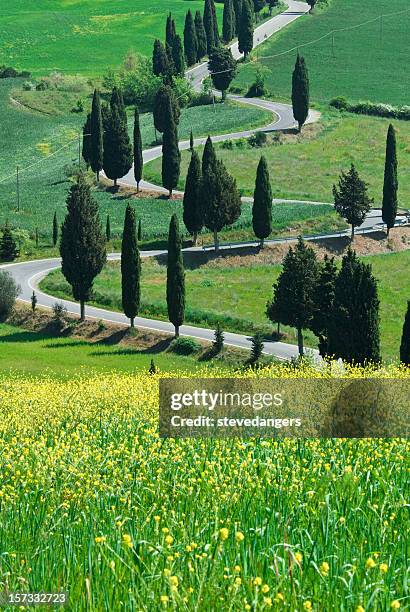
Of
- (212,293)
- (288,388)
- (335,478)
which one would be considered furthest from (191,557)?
(212,293)

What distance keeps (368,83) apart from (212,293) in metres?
104

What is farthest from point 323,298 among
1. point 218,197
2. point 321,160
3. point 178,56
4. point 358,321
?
point 178,56

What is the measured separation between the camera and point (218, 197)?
99500 mm

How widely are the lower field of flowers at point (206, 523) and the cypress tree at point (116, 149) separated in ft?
320

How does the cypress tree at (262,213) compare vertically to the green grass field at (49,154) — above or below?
above

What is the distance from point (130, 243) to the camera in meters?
78.1

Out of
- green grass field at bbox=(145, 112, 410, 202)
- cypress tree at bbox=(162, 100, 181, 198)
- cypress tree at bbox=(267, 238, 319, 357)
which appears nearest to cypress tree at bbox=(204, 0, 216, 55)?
green grass field at bbox=(145, 112, 410, 202)

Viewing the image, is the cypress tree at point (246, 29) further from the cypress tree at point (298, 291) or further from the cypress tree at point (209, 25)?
the cypress tree at point (298, 291)

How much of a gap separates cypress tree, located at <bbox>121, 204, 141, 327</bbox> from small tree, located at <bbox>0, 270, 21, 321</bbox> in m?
9.53

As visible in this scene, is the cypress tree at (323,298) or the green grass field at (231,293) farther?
the green grass field at (231,293)

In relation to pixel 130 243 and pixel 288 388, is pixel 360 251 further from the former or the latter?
pixel 288 388

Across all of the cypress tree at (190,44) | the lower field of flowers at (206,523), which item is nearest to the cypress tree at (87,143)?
the cypress tree at (190,44)

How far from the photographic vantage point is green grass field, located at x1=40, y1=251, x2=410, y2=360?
80.6 metres

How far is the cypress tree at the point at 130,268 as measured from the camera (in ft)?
257
